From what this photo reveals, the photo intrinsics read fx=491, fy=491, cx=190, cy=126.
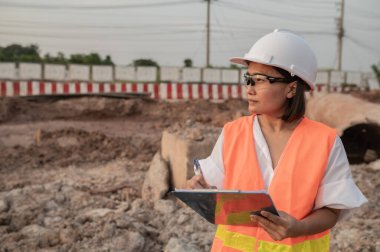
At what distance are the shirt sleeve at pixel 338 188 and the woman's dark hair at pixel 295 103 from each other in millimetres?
198

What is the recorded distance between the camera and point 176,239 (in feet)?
12.6

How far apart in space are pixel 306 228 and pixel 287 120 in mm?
437

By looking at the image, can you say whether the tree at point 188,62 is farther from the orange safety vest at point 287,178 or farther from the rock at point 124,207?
the orange safety vest at point 287,178

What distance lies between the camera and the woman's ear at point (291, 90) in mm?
1892

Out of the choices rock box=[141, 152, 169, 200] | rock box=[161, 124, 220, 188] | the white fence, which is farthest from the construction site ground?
the white fence

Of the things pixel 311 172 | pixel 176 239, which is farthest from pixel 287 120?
pixel 176 239

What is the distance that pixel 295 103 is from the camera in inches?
74.2

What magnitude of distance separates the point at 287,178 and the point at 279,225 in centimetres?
21

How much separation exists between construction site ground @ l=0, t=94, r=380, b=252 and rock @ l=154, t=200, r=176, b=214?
0.01m

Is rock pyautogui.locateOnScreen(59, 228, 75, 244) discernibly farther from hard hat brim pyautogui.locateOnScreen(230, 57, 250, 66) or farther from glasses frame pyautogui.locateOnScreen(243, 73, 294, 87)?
glasses frame pyautogui.locateOnScreen(243, 73, 294, 87)

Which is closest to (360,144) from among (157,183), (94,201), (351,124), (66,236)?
(351,124)

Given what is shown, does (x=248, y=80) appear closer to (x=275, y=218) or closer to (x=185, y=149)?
(x=275, y=218)

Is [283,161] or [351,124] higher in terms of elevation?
[283,161]

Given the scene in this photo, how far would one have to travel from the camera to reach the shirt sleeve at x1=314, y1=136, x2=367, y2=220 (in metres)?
1.70
